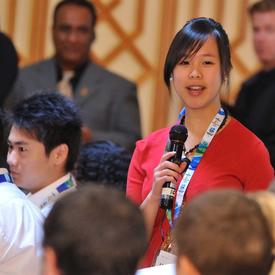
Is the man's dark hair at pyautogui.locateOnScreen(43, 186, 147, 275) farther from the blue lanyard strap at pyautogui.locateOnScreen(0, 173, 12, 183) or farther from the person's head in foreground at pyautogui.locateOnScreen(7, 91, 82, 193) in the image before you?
the person's head in foreground at pyautogui.locateOnScreen(7, 91, 82, 193)

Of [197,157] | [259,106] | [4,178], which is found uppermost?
[197,157]

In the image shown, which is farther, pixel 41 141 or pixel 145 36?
pixel 145 36

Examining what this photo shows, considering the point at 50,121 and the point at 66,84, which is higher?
the point at 50,121

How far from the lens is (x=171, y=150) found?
240 cm

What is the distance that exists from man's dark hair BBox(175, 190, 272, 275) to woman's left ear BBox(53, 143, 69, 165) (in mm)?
1474

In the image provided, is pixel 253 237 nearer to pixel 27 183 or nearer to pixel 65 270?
pixel 65 270

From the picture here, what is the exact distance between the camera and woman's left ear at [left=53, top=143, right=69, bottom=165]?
9.80 feet

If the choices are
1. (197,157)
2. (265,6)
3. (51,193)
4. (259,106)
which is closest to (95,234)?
(197,157)

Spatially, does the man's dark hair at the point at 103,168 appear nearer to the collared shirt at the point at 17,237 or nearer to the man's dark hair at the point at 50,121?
the man's dark hair at the point at 50,121

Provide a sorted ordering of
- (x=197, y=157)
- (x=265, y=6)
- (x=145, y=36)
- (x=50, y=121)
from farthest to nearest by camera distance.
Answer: (x=145, y=36) < (x=265, y=6) < (x=50, y=121) < (x=197, y=157)

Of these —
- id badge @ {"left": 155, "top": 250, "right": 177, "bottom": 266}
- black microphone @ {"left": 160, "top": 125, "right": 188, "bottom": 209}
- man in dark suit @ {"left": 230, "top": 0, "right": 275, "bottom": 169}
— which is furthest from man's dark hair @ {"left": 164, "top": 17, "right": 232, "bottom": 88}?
man in dark suit @ {"left": 230, "top": 0, "right": 275, "bottom": 169}

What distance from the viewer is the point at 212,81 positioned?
99.6 inches

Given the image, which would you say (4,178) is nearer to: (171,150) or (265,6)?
(171,150)

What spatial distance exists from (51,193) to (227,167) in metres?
0.70
